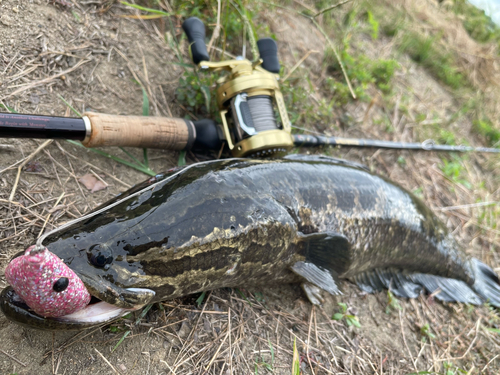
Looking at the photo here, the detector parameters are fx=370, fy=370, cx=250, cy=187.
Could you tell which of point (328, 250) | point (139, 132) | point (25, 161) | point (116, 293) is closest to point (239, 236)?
point (116, 293)

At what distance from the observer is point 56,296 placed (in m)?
1.48

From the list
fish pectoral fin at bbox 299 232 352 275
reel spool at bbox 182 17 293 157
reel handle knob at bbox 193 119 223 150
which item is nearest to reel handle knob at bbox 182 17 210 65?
reel spool at bbox 182 17 293 157

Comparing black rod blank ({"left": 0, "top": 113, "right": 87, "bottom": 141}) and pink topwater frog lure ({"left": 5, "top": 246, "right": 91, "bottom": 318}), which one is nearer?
pink topwater frog lure ({"left": 5, "top": 246, "right": 91, "bottom": 318})

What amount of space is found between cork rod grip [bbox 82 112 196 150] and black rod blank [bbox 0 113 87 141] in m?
0.09

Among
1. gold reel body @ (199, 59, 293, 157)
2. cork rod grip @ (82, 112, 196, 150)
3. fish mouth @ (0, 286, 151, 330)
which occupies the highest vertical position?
gold reel body @ (199, 59, 293, 157)

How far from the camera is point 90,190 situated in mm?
2477

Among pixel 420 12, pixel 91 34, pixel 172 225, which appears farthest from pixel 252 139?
pixel 420 12

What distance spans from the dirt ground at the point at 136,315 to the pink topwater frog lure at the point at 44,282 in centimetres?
47

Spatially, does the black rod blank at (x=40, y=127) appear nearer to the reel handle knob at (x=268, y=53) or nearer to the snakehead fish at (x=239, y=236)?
the snakehead fish at (x=239, y=236)

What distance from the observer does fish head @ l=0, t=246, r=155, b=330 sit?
56.7 inches

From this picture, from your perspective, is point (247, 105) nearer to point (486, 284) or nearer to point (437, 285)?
point (437, 285)

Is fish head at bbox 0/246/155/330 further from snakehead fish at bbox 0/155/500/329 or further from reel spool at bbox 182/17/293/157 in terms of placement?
reel spool at bbox 182/17/293/157

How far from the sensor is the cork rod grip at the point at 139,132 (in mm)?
2327

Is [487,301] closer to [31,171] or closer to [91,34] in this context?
[31,171]
